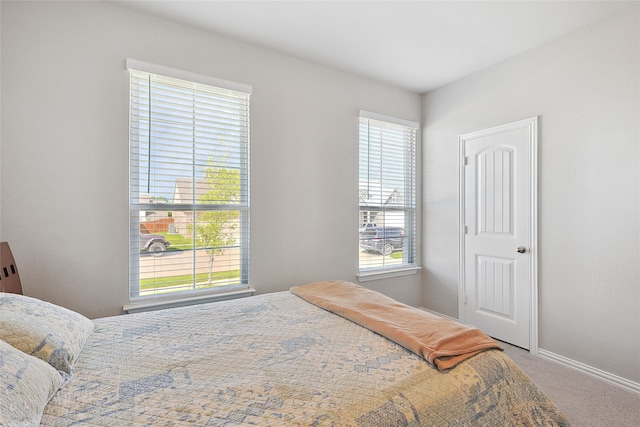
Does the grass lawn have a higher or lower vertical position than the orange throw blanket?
higher

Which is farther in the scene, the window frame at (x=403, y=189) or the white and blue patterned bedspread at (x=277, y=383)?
the window frame at (x=403, y=189)

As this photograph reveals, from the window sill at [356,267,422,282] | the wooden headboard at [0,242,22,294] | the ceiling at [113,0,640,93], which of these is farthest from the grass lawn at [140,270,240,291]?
the ceiling at [113,0,640,93]

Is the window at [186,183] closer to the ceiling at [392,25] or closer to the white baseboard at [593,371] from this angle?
the ceiling at [392,25]

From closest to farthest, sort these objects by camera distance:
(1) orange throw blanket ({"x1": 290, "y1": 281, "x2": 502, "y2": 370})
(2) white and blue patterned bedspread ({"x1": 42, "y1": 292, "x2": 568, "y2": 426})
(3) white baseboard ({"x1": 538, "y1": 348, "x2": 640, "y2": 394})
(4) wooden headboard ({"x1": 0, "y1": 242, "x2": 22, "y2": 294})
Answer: (2) white and blue patterned bedspread ({"x1": 42, "y1": 292, "x2": 568, "y2": 426}), (1) orange throw blanket ({"x1": 290, "y1": 281, "x2": 502, "y2": 370}), (4) wooden headboard ({"x1": 0, "y1": 242, "x2": 22, "y2": 294}), (3) white baseboard ({"x1": 538, "y1": 348, "x2": 640, "y2": 394})

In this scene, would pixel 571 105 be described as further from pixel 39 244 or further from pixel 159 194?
pixel 39 244

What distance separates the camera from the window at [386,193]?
3529 mm

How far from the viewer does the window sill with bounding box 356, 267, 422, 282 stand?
3.45 m

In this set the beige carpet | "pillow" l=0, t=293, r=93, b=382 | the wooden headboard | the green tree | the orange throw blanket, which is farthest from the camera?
the green tree

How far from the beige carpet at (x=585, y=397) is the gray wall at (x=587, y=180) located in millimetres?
157

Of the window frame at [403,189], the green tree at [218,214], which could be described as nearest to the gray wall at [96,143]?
the green tree at [218,214]

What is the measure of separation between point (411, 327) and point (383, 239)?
2.15 metres

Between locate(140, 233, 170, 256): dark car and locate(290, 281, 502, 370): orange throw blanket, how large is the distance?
3.84 feet

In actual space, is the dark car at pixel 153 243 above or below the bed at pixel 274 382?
above

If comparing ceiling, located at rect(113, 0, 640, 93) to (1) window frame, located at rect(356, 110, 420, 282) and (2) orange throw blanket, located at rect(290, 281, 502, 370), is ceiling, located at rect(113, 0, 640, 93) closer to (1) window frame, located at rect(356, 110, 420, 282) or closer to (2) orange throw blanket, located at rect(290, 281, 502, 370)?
(1) window frame, located at rect(356, 110, 420, 282)
